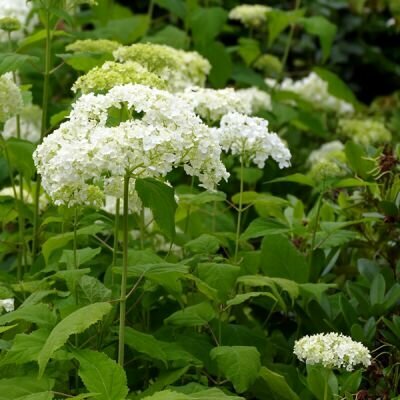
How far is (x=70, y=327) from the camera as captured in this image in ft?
7.54

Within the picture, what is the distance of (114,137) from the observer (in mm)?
2266

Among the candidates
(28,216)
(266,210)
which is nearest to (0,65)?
(28,216)

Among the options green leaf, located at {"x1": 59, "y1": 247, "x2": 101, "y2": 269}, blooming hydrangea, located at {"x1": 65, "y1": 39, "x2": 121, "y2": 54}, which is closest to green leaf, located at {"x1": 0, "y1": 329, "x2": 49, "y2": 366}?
green leaf, located at {"x1": 59, "y1": 247, "x2": 101, "y2": 269}

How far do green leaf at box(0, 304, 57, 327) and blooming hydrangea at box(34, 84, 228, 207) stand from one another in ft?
0.98

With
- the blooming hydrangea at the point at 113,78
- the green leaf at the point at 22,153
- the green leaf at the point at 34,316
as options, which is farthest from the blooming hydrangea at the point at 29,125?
the green leaf at the point at 34,316

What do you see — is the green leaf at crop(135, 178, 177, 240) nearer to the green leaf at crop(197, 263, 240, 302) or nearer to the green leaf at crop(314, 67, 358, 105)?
the green leaf at crop(197, 263, 240, 302)

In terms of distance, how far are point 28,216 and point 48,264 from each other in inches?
13.7

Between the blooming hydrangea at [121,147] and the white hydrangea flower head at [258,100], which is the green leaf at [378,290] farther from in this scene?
the white hydrangea flower head at [258,100]

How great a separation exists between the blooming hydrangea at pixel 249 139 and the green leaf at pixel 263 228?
18 cm

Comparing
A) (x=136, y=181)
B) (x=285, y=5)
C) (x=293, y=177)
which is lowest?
(x=285, y=5)

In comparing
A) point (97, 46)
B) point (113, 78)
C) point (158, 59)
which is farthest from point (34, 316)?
point (97, 46)

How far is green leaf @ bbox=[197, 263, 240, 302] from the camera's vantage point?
2.76 meters

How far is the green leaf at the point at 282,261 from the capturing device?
3.16 metres

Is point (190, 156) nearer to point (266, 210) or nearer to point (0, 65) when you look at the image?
point (0, 65)
